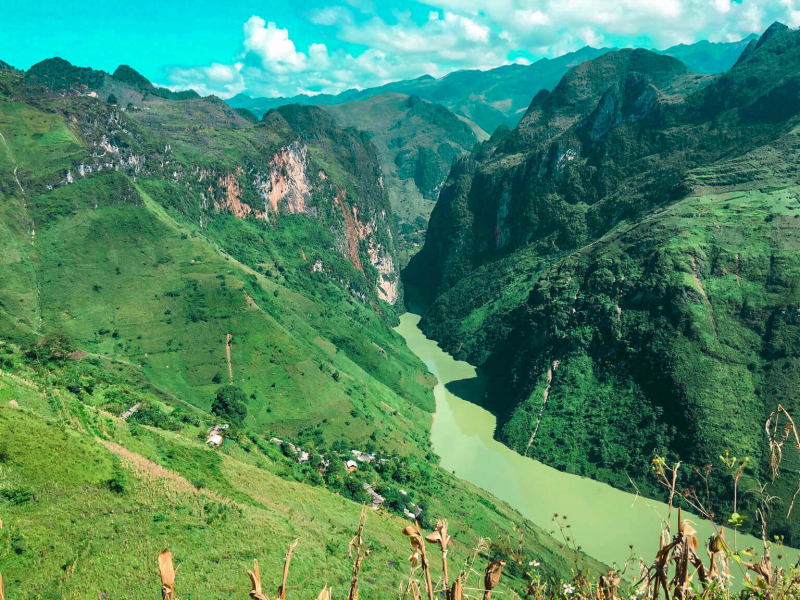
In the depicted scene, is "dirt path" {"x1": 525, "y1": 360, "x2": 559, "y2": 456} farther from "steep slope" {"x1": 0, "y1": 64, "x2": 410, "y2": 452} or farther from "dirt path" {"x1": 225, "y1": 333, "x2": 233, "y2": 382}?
"dirt path" {"x1": 225, "y1": 333, "x2": 233, "y2": 382}

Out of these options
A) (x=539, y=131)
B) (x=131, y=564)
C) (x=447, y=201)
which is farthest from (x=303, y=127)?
(x=131, y=564)

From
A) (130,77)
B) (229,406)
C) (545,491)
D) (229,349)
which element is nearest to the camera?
(229,406)

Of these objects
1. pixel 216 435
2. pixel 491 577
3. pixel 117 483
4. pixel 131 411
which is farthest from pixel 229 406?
pixel 491 577

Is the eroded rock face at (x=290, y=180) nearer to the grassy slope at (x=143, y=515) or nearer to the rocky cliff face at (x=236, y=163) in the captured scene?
the rocky cliff face at (x=236, y=163)

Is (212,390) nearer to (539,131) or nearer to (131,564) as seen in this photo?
(131,564)

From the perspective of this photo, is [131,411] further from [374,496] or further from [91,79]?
[91,79]
